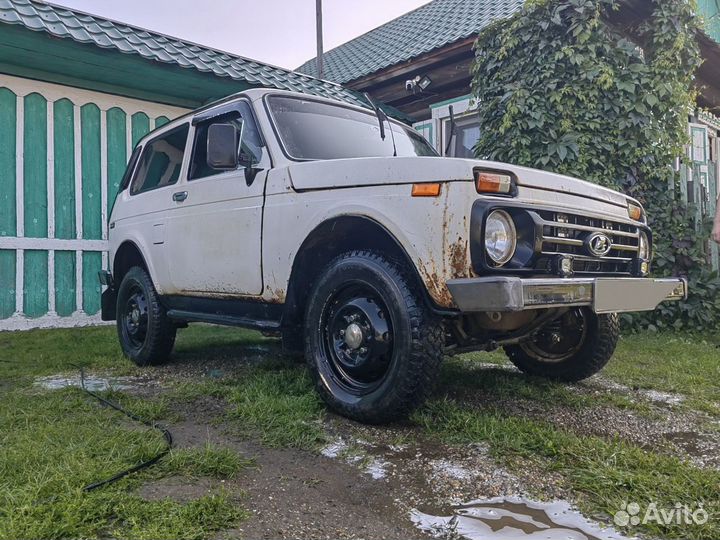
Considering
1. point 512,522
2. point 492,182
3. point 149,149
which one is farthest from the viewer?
point 149,149

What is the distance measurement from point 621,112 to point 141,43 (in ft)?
18.3

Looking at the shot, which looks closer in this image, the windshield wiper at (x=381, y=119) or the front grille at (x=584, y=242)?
the front grille at (x=584, y=242)

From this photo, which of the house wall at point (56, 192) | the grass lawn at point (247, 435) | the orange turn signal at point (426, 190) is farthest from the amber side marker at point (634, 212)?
the house wall at point (56, 192)

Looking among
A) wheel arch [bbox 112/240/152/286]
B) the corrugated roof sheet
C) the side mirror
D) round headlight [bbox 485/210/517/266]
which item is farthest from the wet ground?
the corrugated roof sheet

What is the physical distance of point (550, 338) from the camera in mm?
3629

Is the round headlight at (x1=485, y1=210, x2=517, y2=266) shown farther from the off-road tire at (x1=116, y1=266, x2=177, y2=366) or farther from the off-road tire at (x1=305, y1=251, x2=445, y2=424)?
the off-road tire at (x1=116, y1=266, x2=177, y2=366)

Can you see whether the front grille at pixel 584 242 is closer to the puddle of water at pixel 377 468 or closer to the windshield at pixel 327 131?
the puddle of water at pixel 377 468

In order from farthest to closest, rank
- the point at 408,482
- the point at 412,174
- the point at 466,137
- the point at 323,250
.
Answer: the point at 466,137 → the point at 323,250 → the point at 412,174 → the point at 408,482

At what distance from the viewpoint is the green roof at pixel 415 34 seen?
342 inches

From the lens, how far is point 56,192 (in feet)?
21.8

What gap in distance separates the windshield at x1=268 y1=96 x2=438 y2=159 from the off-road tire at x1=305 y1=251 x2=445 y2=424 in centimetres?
81

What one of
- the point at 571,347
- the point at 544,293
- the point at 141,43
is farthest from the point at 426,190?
the point at 141,43

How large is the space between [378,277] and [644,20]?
18.6 feet

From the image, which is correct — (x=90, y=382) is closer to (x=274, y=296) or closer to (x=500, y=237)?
(x=274, y=296)
